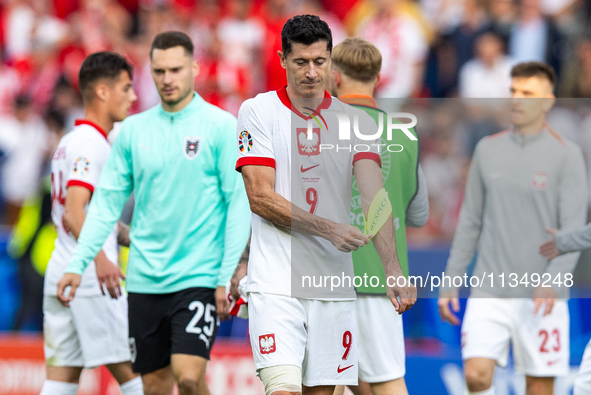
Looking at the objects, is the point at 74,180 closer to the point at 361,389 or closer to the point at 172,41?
the point at 172,41

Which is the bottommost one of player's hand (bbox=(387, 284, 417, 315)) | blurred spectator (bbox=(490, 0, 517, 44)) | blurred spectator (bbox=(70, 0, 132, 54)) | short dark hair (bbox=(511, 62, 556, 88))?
player's hand (bbox=(387, 284, 417, 315))

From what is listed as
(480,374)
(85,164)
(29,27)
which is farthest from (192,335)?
(29,27)

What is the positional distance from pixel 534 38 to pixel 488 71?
760 millimetres

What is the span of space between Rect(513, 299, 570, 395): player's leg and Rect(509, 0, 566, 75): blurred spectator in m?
5.10

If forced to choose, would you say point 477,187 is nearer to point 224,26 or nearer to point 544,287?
point 544,287

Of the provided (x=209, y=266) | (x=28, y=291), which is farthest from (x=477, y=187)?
(x=28, y=291)

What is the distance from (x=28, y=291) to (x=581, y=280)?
581 cm

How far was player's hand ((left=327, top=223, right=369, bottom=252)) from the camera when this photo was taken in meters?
3.93

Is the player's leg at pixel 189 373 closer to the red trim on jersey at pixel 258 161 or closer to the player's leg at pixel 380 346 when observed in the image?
the player's leg at pixel 380 346

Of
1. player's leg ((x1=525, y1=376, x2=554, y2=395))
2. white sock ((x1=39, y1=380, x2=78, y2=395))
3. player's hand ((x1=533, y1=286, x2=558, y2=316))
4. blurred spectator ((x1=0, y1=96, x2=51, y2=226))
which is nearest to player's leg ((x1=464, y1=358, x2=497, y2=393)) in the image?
player's leg ((x1=525, y1=376, x2=554, y2=395))

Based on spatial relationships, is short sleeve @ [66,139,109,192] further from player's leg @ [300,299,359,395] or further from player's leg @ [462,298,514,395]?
player's leg @ [462,298,514,395]

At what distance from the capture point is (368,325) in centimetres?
489

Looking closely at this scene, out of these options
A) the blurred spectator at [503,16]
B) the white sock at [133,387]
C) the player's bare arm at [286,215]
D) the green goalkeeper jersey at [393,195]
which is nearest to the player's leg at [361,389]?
the green goalkeeper jersey at [393,195]

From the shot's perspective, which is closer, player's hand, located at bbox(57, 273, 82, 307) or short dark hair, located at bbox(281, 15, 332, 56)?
short dark hair, located at bbox(281, 15, 332, 56)
